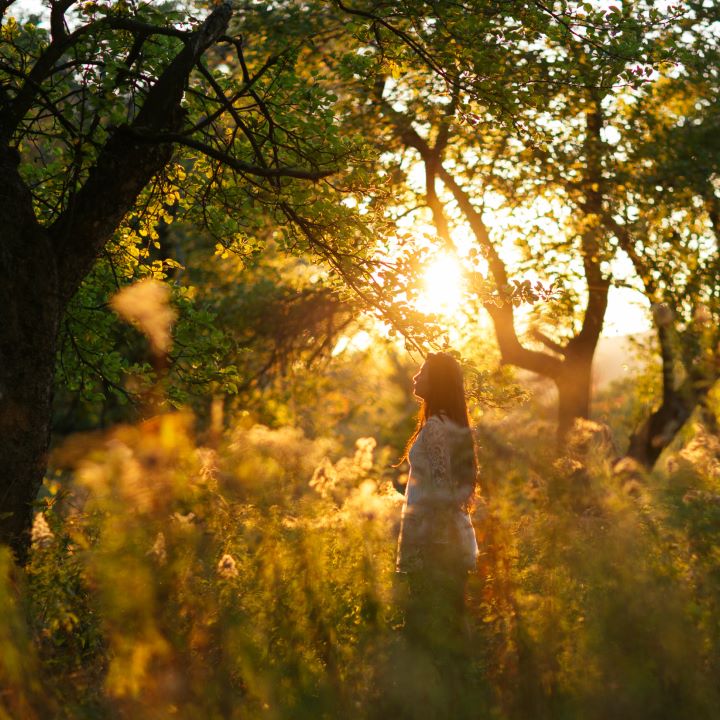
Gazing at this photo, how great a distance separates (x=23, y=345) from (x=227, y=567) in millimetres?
2159

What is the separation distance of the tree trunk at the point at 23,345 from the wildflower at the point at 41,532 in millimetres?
109

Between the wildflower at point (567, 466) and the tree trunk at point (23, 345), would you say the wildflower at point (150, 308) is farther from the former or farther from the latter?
the wildflower at point (567, 466)

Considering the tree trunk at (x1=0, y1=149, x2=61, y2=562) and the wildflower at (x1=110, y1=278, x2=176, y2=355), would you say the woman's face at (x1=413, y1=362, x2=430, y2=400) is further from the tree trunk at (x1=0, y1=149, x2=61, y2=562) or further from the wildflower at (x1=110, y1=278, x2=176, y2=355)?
the wildflower at (x1=110, y1=278, x2=176, y2=355)

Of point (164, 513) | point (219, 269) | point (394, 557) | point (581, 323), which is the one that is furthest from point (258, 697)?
point (219, 269)

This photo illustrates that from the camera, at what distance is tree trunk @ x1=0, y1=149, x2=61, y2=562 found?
5719 millimetres

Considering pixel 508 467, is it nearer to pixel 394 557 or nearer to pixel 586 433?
pixel 586 433

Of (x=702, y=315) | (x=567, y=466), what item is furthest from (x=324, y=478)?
(x=702, y=315)

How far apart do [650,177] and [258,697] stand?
10.5 m

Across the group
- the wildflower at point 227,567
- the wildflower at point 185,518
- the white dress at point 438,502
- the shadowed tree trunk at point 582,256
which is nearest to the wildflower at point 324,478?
the wildflower at point 185,518

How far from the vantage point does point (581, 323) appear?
628 inches

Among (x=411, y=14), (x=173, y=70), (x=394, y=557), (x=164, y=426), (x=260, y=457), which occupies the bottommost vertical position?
(x=394, y=557)

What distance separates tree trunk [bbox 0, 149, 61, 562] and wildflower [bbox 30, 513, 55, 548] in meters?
0.11

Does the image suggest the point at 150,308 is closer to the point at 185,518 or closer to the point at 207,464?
the point at 207,464

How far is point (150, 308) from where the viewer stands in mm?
8844
